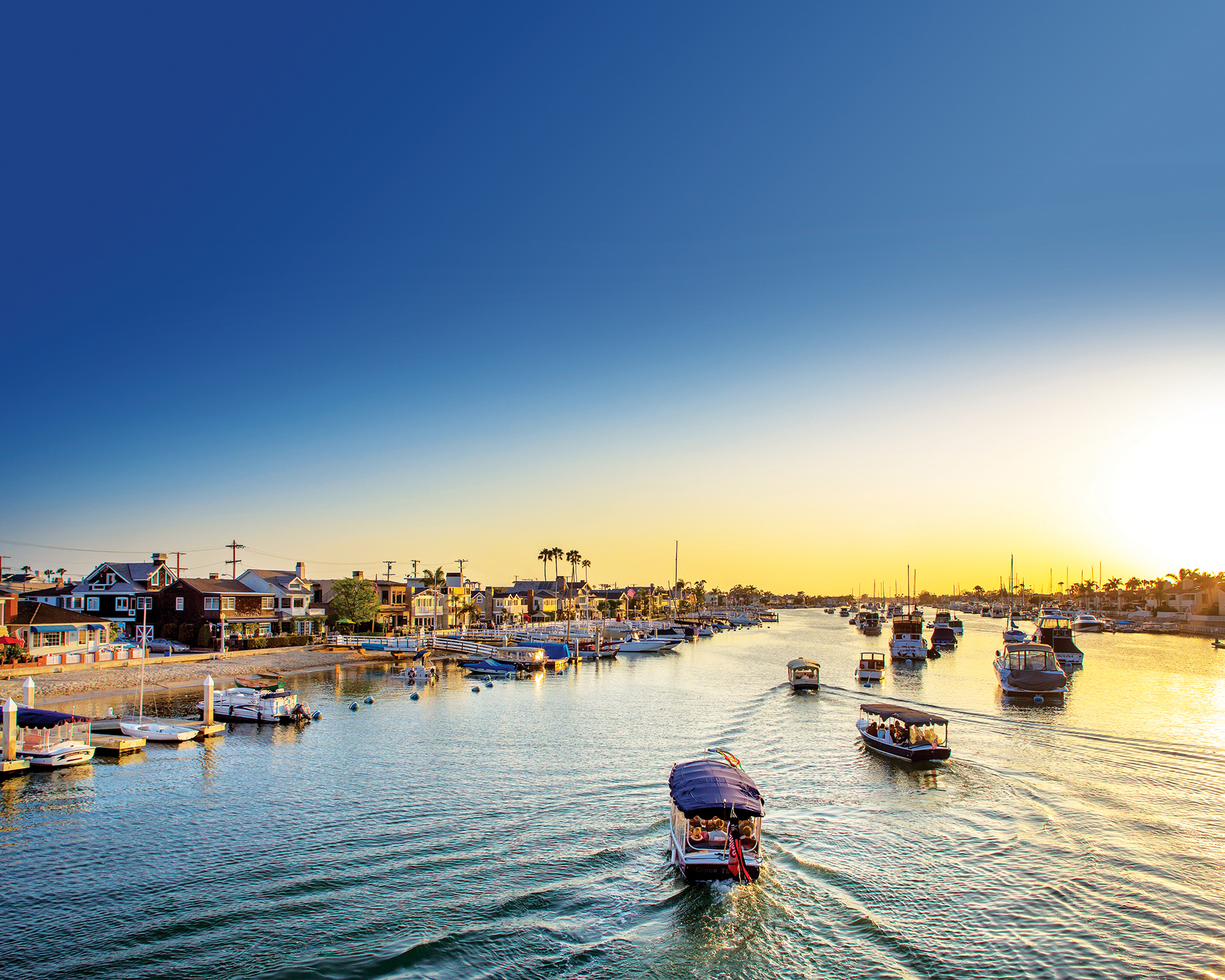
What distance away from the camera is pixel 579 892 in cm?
2398

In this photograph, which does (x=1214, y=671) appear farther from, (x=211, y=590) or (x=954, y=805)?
(x=211, y=590)

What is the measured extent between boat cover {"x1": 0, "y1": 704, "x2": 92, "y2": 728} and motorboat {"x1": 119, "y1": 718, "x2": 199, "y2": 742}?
20.3 feet

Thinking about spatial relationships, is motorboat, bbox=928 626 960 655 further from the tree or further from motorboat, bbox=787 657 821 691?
the tree

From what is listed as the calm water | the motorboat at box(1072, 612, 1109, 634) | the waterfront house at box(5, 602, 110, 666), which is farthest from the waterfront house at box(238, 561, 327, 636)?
the motorboat at box(1072, 612, 1109, 634)

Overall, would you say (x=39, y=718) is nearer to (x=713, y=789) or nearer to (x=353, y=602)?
(x=713, y=789)

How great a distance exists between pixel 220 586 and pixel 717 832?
9460cm

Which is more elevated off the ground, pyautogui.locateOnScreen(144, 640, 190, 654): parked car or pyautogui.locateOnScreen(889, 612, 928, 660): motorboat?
pyautogui.locateOnScreen(144, 640, 190, 654): parked car

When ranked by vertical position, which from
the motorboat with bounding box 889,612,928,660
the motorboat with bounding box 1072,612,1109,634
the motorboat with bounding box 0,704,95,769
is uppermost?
the motorboat with bounding box 0,704,95,769

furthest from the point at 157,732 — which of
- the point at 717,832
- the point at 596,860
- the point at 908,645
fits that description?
the point at 908,645

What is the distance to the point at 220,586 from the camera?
98.5m

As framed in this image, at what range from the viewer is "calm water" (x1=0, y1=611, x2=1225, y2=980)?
2052 centimetres

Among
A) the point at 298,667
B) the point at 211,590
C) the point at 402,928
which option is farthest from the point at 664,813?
the point at 211,590

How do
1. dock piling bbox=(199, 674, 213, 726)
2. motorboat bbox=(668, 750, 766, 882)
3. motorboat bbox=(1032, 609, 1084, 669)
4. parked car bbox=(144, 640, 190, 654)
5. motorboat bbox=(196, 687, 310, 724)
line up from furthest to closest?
motorboat bbox=(1032, 609, 1084, 669) → parked car bbox=(144, 640, 190, 654) → motorboat bbox=(196, 687, 310, 724) → dock piling bbox=(199, 674, 213, 726) → motorboat bbox=(668, 750, 766, 882)

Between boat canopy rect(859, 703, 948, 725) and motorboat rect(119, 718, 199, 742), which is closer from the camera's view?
boat canopy rect(859, 703, 948, 725)
